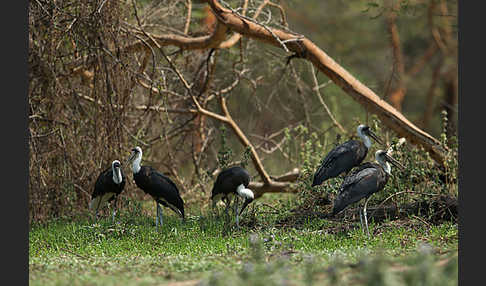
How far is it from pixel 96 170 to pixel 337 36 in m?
16.6

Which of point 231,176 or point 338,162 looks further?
point 231,176

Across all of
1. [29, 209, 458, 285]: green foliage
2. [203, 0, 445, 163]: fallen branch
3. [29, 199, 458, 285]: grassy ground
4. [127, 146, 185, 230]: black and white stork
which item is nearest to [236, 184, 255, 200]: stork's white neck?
[29, 199, 458, 285]: grassy ground

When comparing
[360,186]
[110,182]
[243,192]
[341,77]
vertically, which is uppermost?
[341,77]

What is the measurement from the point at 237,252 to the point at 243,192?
72.1 inches

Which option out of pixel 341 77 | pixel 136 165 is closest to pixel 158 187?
pixel 136 165

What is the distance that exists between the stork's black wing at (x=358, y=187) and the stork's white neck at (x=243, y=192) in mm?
1326

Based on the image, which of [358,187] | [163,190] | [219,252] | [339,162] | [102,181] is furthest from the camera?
[102,181]

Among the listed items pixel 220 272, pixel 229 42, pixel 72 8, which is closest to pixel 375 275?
pixel 220 272

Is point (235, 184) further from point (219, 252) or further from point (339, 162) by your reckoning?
point (219, 252)

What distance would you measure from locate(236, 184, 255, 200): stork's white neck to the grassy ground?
0.35 metres

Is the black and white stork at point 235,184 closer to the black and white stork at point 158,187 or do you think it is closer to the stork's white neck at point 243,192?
the stork's white neck at point 243,192

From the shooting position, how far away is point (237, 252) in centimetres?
675

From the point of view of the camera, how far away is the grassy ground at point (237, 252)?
15.6ft

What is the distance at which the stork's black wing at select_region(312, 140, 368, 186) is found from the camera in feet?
27.5
